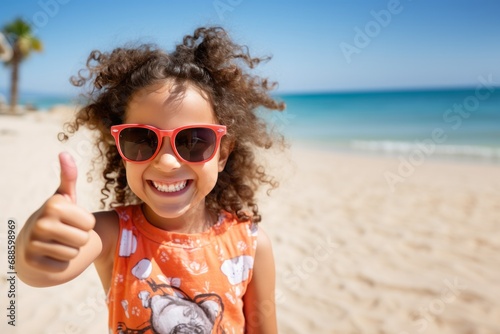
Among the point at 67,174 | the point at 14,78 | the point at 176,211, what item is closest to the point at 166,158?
the point at 176,211

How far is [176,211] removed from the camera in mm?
1455

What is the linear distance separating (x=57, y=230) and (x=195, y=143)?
2.00 feet

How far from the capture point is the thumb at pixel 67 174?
0.98 meters

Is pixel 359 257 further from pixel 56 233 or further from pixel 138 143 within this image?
pixel 56 233

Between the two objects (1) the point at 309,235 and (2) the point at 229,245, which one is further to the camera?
(1) the point at 309,235

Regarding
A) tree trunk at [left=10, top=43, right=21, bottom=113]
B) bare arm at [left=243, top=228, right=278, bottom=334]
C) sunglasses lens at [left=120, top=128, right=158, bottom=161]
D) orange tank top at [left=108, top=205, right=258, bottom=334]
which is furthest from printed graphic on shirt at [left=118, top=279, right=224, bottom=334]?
tree trunk at [left=10, top=43, right=21, bottom=113]

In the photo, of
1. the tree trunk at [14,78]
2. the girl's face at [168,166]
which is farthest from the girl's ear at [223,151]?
the tree trunk at [14,78]

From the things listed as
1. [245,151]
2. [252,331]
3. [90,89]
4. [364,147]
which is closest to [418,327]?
[252,331]

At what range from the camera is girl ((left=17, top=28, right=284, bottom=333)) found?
1.44 metres

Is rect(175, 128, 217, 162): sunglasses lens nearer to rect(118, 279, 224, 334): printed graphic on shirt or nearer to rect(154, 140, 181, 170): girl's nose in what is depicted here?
rect(154, 140, 181, 170): girl's nose

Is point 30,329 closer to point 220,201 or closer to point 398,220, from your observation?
point 220,201

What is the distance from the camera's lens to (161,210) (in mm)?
1443

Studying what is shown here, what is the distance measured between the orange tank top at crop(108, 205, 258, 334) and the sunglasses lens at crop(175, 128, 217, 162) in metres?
0.32

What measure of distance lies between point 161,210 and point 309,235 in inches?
142
